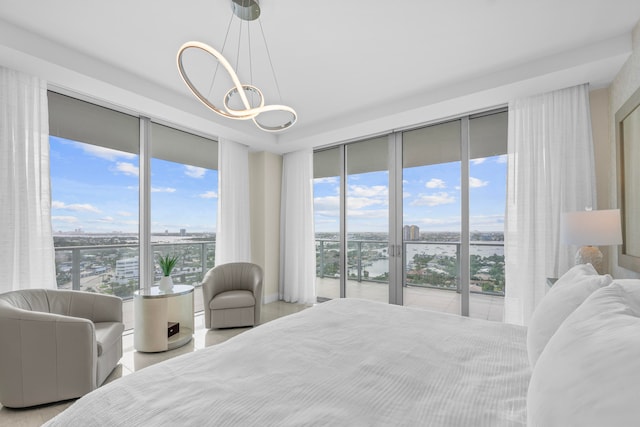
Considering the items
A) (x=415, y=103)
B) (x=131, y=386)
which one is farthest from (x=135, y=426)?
(x=415, y=103)

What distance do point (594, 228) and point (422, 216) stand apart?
202cm

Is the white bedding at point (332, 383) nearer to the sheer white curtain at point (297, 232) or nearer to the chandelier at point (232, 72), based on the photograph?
the chandelier at point (232, 72)

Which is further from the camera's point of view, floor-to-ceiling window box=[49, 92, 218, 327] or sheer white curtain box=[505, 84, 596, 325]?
floor-to-ceiling window box=[49, 92, 218, 327]

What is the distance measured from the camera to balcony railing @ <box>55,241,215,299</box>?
327 cm

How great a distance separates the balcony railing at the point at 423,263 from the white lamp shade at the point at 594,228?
4.13 feet

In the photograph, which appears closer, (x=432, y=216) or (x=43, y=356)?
(x=43, y=356)

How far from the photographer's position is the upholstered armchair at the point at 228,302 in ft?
11.9

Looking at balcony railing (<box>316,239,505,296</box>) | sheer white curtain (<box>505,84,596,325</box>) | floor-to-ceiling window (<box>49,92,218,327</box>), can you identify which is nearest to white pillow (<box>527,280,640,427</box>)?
sheer white curtain (<box>505,84,596,325</box>)

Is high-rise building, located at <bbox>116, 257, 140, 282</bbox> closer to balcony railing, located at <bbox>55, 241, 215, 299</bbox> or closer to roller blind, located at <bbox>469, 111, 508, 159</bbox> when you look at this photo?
balcony railing, located at <bbox>55, 241, 215, 299</bbox>

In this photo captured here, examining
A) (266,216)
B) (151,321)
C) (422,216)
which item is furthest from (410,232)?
(151,321)

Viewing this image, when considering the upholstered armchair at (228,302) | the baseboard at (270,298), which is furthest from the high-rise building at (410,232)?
the baseboard at (270,298)

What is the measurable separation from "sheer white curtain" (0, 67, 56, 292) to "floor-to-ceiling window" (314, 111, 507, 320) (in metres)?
3.51

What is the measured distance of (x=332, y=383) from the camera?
3.69 ft

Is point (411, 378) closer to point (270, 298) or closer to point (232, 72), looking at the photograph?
point (232, 72)
